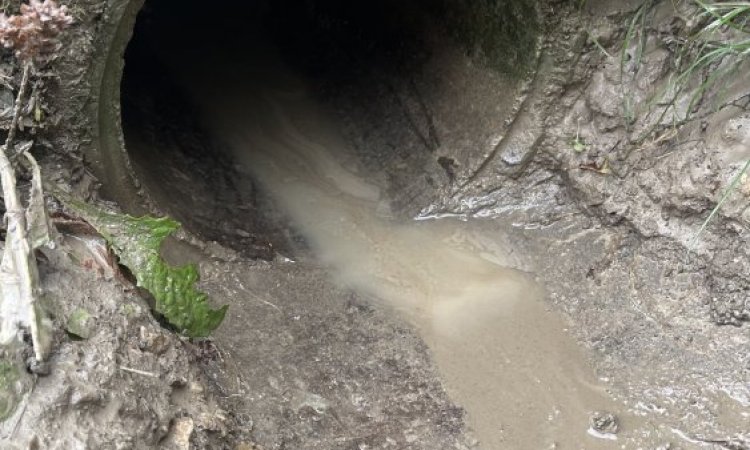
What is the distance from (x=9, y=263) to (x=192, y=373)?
605 millimetres

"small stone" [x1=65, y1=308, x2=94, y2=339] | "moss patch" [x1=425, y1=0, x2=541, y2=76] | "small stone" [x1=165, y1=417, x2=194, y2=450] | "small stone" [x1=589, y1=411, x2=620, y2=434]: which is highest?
"moss patch" [x1=425, y1=0, x2=541, y2=76]

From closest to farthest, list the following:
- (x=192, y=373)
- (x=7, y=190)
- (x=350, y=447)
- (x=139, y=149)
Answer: (x=7, y=190), (x=192, y=373), (x=350, y=447), (x=139, y=149)

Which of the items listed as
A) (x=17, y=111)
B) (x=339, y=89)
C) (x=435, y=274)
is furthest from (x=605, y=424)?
(x=339, y=89)

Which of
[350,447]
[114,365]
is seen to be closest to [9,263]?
[114,365]

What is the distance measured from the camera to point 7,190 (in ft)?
7.00

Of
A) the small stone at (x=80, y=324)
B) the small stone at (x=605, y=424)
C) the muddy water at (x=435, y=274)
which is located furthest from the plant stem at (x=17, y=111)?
the small stone at (x=605, y=424)

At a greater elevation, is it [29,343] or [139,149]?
[29,343]

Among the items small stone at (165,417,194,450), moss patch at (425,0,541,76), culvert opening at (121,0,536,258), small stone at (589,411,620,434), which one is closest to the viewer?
small stone at (165,417,194,450)

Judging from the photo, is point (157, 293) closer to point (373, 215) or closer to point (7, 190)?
point (7, 190)

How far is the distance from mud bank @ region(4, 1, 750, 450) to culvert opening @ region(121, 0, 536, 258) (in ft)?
0.05

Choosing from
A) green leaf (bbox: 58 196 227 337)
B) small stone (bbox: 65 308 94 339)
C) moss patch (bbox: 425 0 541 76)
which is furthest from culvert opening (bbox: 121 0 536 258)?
small stone (bbox: 65 308 94 339)

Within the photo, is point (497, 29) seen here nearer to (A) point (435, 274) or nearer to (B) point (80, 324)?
(A) point (435, 274)

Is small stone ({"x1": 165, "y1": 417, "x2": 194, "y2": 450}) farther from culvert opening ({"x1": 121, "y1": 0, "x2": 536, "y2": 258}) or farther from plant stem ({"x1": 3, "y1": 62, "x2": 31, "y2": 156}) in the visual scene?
culvert opening ({"x1": 121, "y1": 0, "x2": 536, "y2": 258})

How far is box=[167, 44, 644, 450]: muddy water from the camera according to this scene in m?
2.68
